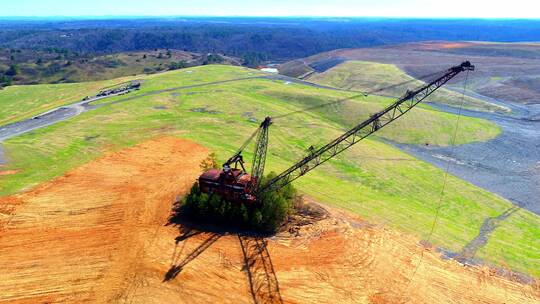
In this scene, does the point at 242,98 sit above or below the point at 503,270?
above

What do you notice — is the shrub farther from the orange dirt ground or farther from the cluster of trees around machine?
the orange dirt ground

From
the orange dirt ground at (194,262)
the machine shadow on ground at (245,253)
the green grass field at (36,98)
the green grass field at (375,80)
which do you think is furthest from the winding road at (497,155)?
the machine shadow on ground at (245,253)

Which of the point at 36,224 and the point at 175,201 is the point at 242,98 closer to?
the point at 175,201

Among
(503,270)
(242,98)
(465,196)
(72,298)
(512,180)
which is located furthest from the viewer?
(242,98)

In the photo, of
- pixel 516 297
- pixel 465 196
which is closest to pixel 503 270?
pixel 516 297

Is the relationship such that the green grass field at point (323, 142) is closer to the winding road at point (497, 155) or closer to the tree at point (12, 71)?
the winding road at point (497, 155)

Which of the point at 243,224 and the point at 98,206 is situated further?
the point at 98,206

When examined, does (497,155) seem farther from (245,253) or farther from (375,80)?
(375,80)
